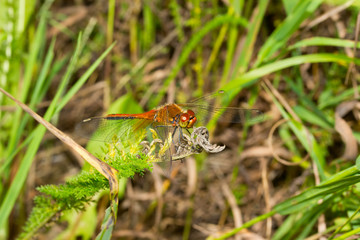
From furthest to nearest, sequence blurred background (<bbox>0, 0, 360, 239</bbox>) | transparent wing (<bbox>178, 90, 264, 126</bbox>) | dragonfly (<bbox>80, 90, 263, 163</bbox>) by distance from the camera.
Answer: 1. blurred background (<bbox>0, 0, 360, 239</bbox>)
2. transparent wing (<bbox>178, 90, 264, 126</bbox>)
3. dragonfly (<bbox>80, 90, 263, 163</bbox>)

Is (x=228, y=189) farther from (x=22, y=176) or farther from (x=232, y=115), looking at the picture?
(x=22, y=176)

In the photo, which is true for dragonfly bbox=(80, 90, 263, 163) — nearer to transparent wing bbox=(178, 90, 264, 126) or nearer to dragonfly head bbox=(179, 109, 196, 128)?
dragonfly head bbox=(179, 109, 196, 128)

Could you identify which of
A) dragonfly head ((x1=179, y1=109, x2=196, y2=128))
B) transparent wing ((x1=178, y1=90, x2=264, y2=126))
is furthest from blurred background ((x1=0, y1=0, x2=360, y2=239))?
dragonfly head ((x1=179, y1=109, x2=196, y2=128))

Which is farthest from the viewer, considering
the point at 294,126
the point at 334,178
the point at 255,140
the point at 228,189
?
the point at 255,140

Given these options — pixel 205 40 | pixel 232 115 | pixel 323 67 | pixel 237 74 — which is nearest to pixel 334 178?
pixel 232 115

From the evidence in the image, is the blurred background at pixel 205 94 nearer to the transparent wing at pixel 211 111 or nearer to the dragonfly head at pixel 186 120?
the transparent wing at pixel 211 111

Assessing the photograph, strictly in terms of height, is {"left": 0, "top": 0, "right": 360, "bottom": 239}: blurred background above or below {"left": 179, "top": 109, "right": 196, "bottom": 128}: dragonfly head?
above

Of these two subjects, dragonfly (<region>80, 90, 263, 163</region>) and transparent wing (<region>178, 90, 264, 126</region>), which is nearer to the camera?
dragonfly (<region>80, 90, 263, 163</region>)

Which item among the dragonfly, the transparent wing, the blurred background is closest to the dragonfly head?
the dragonfly

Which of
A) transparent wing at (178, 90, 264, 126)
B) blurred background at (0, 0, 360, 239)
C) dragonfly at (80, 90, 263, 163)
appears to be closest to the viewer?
dragonfly at (80, 90, 263, 163)
